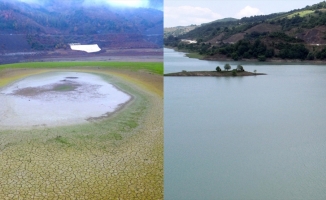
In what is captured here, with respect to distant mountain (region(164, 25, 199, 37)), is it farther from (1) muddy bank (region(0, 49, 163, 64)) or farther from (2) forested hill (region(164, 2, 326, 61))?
(1) muddy bank (region(0, 49, 163, 64))

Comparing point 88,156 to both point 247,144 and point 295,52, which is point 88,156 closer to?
point 247,144

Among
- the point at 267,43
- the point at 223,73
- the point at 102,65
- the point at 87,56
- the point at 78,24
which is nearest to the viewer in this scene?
the point at 78,24

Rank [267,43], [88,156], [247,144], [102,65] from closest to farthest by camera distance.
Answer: [88,156]
[102,65]
[247,144]
[267,43]

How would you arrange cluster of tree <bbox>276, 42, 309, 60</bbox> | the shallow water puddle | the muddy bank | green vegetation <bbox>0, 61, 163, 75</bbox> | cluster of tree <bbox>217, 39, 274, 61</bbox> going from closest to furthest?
the shallow water puddle < the muddy bank < green vegetation <bbox>0, 61, 163, 75</bbox> < cluster of tree <bbox>276, 42, 309, 60</bbox> < cluster of tree <bbox>217, 39, 274, 61</bbox>

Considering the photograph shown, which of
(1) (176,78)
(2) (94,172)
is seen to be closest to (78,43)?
(2) (94,172)

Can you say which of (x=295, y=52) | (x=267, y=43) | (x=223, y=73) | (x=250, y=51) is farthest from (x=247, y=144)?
(x=267, y=43)

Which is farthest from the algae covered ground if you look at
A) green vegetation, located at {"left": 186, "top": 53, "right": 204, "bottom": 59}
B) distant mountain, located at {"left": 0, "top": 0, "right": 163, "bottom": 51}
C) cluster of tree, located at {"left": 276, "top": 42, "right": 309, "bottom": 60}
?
cluster of tree, located at {"left": 276, "top": 42, "right": 309, "bottom": 60}

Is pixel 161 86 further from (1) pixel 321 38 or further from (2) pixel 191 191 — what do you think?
(1) pixel 321 38
